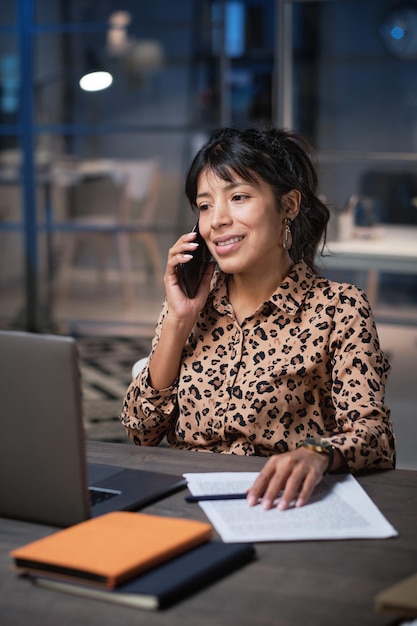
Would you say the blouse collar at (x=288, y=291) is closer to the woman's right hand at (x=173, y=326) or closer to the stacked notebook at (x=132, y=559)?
the woman's right hand at (x=173, y=326)

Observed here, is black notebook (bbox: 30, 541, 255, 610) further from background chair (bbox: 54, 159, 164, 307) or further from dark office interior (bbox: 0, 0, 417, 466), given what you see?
background chair (bbox: 54, 159, 164, 307)

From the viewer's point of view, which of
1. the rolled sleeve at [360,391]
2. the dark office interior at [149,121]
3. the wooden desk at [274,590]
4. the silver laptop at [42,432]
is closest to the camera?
the wooden desk at [274,590]

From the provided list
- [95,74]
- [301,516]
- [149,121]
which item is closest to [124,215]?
[149,121]

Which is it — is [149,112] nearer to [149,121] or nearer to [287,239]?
[149,121]

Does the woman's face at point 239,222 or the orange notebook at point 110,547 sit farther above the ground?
the woman's face at point 239,222

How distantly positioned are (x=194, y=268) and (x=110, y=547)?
3.23 feet

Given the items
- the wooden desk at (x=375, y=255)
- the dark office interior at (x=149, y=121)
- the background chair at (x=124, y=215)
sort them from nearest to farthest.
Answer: the wooden desk at (x=375, y=255) → the dark office interior at (x=149, y=121) → the background chair at (x=124, y=215)

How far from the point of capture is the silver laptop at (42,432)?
1.33m

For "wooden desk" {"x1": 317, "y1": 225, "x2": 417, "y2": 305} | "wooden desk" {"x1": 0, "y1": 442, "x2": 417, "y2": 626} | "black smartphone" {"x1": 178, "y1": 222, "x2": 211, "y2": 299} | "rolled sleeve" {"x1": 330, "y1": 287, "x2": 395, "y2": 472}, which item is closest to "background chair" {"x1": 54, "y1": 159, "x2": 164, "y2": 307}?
"wooden desk" {"x1": 317, "y1": 225, "x2": 417, "y2": 305}

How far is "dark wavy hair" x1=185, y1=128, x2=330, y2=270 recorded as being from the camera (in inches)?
81.8

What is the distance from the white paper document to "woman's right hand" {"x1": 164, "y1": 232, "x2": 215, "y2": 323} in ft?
1.64

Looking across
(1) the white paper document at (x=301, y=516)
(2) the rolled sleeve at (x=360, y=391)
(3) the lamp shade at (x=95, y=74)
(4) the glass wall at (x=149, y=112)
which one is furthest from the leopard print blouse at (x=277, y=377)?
(3) the lamp shade at (x=95, y=74)

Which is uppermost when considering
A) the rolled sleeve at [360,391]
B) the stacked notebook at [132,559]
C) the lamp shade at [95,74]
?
the lamp shade at [95,74]

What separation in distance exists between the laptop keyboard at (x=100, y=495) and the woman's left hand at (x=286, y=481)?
0.72 ft
